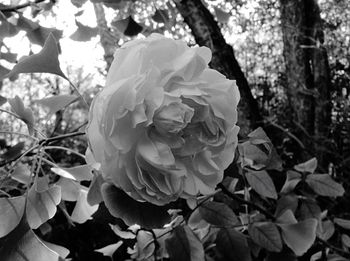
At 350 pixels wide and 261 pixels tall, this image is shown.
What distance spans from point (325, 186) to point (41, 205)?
0.38m

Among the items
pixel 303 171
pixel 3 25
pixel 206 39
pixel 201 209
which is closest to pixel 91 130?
pixel 201 209

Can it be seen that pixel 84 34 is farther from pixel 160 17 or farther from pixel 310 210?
pixel 310 210

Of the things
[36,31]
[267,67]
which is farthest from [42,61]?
[267,67]

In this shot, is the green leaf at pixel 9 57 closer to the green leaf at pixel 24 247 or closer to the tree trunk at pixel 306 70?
the green leaf at pixel 24 247

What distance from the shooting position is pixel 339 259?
1.92 feet

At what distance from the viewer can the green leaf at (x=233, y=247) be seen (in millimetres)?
395

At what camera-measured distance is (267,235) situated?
42 cm

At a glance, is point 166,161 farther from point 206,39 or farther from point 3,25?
point 206,39

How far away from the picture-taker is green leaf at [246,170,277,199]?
1.43 ft

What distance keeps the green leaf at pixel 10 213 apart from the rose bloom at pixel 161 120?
75mm

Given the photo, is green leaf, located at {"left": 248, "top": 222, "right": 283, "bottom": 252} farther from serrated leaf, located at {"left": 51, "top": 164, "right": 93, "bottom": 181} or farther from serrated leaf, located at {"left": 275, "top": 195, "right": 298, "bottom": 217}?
serrated leaf, located at {"left": 51, "top": 164, "right": 93, "bottom": 181}

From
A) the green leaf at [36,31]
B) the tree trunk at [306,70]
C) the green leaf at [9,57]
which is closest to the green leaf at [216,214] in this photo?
the green leaf at [36,31]

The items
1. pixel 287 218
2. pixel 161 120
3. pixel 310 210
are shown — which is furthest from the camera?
pixel 310 210

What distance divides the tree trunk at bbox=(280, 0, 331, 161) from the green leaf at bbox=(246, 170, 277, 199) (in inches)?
55.0
